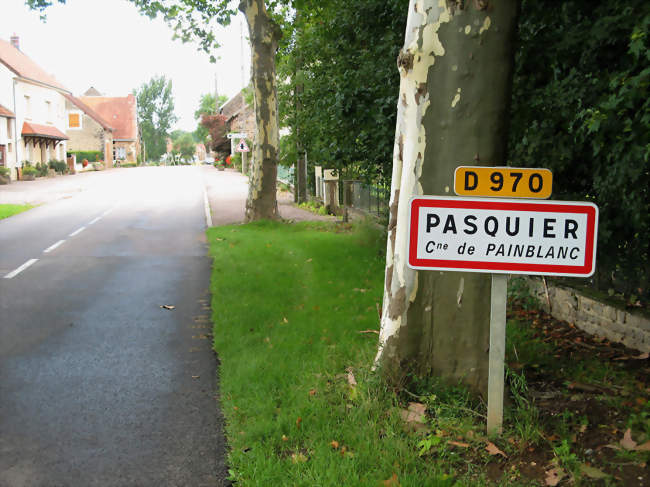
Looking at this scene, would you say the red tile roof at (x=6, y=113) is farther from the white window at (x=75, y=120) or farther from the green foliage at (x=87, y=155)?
the white window at (x=75, y=120)

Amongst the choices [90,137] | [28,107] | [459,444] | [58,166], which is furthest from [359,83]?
[90,137]

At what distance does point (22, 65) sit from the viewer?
50.8 metres

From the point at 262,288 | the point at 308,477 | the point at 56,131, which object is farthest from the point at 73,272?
the point at 56,131

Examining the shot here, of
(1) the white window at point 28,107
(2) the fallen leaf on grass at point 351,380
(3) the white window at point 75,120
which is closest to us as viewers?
(2) the fallen leaf on grass at point 351,380

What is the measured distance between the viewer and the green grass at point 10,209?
21.1m

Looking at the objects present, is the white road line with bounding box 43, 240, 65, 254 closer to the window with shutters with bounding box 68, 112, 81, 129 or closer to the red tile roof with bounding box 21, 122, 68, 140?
the red tile roof with bounding box 21, 122, 68, 140

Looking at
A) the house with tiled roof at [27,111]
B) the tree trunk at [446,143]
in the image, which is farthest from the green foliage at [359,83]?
the house with tiled roof at [27,111]

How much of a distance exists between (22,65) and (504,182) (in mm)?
54463

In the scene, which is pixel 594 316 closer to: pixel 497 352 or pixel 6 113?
pixel 497 352

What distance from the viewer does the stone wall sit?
611cm

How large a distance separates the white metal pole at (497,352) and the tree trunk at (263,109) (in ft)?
47.6

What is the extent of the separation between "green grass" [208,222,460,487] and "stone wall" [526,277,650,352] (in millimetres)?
2033

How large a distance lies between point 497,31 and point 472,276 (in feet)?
5.49

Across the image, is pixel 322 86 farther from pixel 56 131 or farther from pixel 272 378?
pixel 56 131
